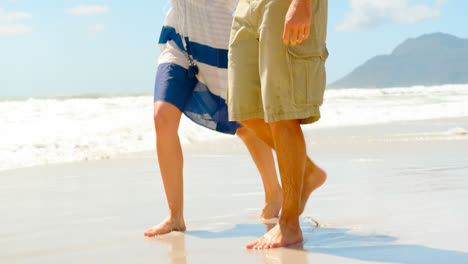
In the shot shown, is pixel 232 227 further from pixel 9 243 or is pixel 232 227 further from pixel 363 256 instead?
pixel 9 243

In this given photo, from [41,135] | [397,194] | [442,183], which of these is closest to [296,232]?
[397,194]

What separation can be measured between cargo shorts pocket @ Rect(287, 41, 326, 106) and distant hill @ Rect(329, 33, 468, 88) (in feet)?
525

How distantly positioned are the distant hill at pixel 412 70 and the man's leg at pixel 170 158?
159683mm

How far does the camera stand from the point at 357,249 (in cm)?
242

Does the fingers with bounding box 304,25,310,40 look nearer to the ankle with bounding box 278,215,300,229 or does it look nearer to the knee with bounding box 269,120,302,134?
the knee with bounding box 269,120,302,134

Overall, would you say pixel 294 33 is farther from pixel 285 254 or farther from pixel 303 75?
pixel 285 254

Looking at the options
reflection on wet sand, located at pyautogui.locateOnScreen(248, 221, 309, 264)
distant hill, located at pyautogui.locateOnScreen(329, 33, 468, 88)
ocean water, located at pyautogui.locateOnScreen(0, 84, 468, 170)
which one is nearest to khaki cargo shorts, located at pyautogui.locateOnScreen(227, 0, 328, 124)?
reflection on wet sand, located at pyautogui.locateOnScreen(248, 221, 309, 264)

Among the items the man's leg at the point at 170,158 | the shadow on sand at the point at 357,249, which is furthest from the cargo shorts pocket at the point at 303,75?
the man's leg at the point at 170,158

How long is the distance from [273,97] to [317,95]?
197 mm

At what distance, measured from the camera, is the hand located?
93.7 inches

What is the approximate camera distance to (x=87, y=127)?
1084 cm

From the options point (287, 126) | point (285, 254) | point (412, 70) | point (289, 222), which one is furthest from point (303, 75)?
point (412, 70)

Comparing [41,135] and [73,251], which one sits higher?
[73,251]

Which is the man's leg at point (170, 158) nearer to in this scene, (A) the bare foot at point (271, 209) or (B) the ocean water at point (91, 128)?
(A) the bare foot at point (271, 209)
